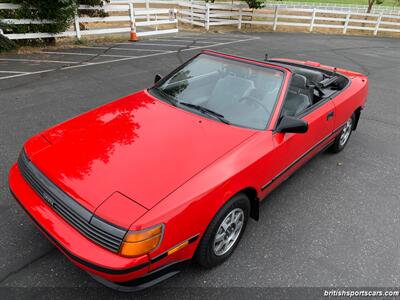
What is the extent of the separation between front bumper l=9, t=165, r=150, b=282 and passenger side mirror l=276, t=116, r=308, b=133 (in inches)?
68.5

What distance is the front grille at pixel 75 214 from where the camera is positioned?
1959 mm

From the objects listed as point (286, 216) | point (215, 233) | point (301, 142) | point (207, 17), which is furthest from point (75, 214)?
point (207, 17)

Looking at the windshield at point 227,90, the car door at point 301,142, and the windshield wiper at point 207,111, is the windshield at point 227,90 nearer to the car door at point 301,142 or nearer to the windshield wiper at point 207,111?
the windshield wiper at point 207,111

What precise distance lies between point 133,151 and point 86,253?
885mm

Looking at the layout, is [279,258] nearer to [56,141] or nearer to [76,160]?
[76,160]

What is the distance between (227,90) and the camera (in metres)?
3.27

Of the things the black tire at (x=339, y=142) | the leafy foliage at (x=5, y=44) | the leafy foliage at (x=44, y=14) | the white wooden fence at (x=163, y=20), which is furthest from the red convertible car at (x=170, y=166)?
the white wooden fence at (x=163, y=20)

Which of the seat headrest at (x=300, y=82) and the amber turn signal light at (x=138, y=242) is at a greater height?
the seat headrest at (x=300, y=82)

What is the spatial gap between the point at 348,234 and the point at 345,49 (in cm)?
1248

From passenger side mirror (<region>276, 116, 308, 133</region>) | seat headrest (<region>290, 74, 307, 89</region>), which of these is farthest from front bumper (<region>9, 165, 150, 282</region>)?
seat headrest (<region>290, 74, 307, 89</region>)

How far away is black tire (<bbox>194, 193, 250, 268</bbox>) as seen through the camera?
2.39m

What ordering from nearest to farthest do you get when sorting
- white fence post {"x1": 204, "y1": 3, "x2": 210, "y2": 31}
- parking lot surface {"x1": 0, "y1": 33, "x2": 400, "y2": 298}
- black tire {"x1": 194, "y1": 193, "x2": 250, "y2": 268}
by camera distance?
black tire {"x1": 194, "y1": 193, "x2": 250, "y2": 268} < parking lot surface {"x1": 0, "y1": 33, "x2": 400, "y2": 298} < white fence post {"x1": 204, "y1": 3, "x2": 210, "y2": 31}

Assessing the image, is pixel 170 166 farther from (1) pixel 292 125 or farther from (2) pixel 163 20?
(2) pixel 163 20

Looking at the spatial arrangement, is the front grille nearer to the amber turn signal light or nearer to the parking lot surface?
the amber turn signal light
